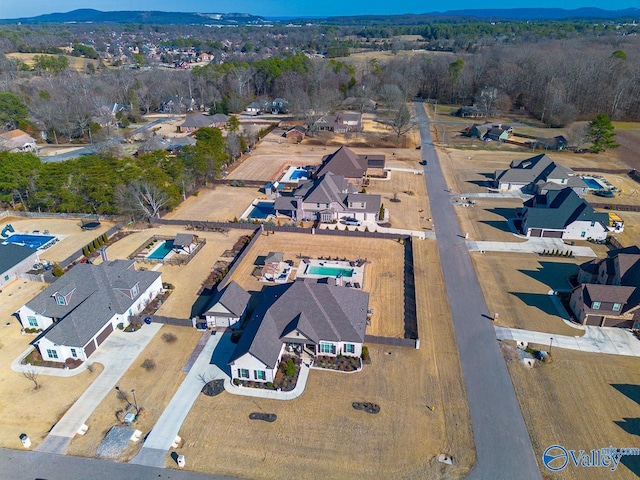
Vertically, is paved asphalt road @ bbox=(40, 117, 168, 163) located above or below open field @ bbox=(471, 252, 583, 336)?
above

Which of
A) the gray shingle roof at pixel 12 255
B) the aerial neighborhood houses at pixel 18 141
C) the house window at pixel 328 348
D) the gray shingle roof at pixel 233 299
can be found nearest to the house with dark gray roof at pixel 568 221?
the house window at pixel 328 348

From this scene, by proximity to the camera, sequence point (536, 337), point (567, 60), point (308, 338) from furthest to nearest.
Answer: point (567, 60) < point (536, 337) < point (308, 338)

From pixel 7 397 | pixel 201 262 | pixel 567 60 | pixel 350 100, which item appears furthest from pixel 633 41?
pixel 7 397

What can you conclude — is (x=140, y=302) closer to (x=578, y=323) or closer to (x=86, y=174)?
(x=86, y=174)

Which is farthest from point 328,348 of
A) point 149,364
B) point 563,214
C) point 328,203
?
point 563,214

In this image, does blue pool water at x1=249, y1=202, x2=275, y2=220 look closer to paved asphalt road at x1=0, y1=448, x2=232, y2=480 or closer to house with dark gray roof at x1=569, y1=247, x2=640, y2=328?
paved asphalt road at x1=0, y1=448, x2=232, y2=480

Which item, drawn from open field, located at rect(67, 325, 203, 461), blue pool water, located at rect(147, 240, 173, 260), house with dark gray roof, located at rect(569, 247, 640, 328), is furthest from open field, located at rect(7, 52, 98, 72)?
house with dark gray roof, located at rect(569, 247, 640, 328)
